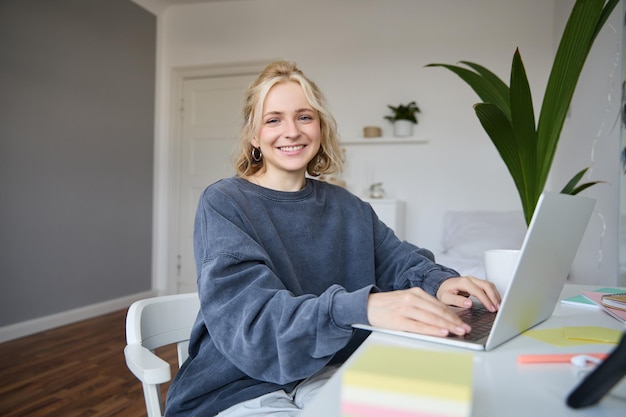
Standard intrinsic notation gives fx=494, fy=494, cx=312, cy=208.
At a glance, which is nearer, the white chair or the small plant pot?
the white chair

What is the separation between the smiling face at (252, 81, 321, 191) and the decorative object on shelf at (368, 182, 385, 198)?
279cm

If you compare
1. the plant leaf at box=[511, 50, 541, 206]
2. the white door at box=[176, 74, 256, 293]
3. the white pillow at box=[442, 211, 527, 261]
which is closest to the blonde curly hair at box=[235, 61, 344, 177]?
the plant leaf at box=[511, 50, 541, 206]

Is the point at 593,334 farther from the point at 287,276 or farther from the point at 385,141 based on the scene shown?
the point at 385,141

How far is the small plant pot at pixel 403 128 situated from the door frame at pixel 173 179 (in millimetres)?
1811

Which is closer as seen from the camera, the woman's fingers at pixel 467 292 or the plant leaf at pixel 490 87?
the woman's fingers at pixel 467 292

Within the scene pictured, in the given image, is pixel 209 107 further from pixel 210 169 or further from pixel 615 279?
pixel 615 279

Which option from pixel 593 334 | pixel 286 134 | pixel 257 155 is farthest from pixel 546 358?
pixel 257 155

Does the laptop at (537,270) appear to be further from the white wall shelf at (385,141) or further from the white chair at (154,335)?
the white wall shelf at (385,141)

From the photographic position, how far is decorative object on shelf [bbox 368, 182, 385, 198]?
13.0 feet

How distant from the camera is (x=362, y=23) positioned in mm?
4168

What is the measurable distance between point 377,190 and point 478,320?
327 cm

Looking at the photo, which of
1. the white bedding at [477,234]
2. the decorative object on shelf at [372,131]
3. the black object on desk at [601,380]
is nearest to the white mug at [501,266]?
the black object on desk at [601,380]

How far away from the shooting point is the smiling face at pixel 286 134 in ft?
3.79

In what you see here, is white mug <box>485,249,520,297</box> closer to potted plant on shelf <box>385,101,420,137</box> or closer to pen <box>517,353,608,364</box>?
pen <box>517,353,608,364</box>
